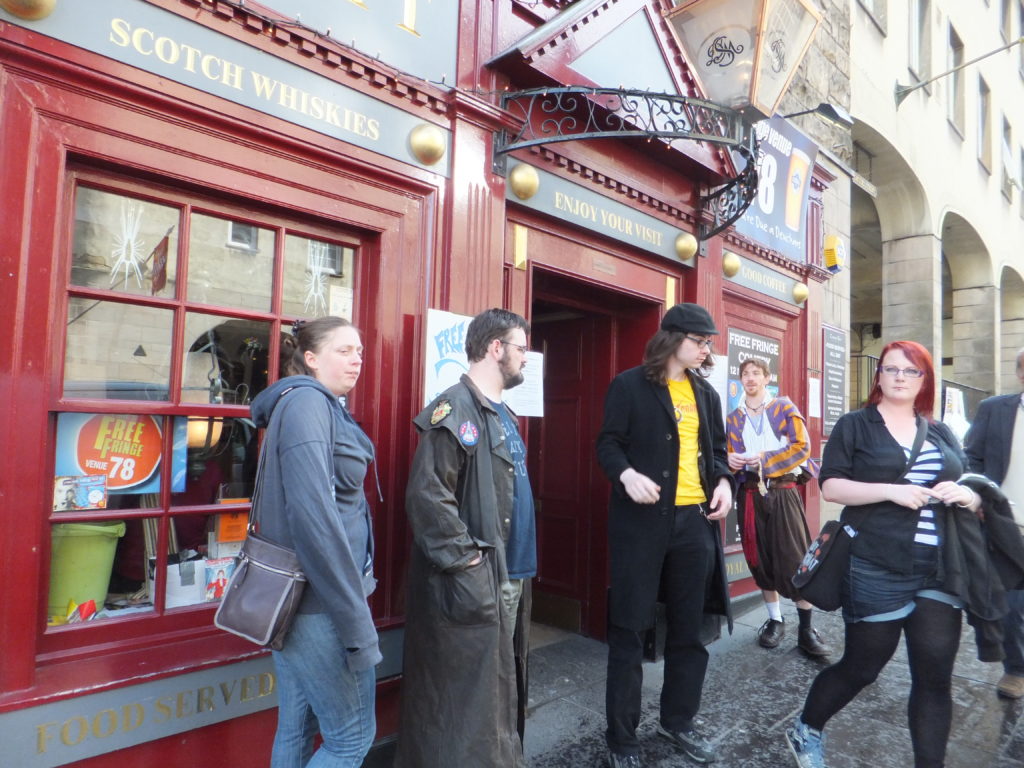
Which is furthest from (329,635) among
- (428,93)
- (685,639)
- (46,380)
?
(428,93)

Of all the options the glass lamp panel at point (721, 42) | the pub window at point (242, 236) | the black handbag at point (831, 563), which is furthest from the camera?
the glass lamp panel at point (721, 42)

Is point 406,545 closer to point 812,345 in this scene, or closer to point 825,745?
point 825,745

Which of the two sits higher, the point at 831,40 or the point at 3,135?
the point at 831,40

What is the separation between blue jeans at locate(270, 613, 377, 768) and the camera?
189 centimetres

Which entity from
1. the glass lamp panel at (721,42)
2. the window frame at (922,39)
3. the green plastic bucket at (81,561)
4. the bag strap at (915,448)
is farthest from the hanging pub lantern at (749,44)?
the window frame at (922,39)

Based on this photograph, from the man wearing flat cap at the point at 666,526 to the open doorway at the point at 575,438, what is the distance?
137 centimetres

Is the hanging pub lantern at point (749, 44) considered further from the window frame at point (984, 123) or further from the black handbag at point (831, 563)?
the window frame at point (984, 123)

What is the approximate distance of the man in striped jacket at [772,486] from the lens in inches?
163

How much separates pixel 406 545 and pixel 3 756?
152cm

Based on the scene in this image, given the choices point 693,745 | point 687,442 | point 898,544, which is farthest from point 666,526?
point 693,745

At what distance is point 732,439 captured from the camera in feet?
14.7

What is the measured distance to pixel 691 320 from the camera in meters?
2.97

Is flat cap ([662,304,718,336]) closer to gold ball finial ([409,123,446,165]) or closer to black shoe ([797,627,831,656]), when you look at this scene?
gold ball finial ([409,123,446,165])

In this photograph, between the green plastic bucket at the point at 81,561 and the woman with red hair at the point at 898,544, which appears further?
the woman with red hair at the point at 898,544
